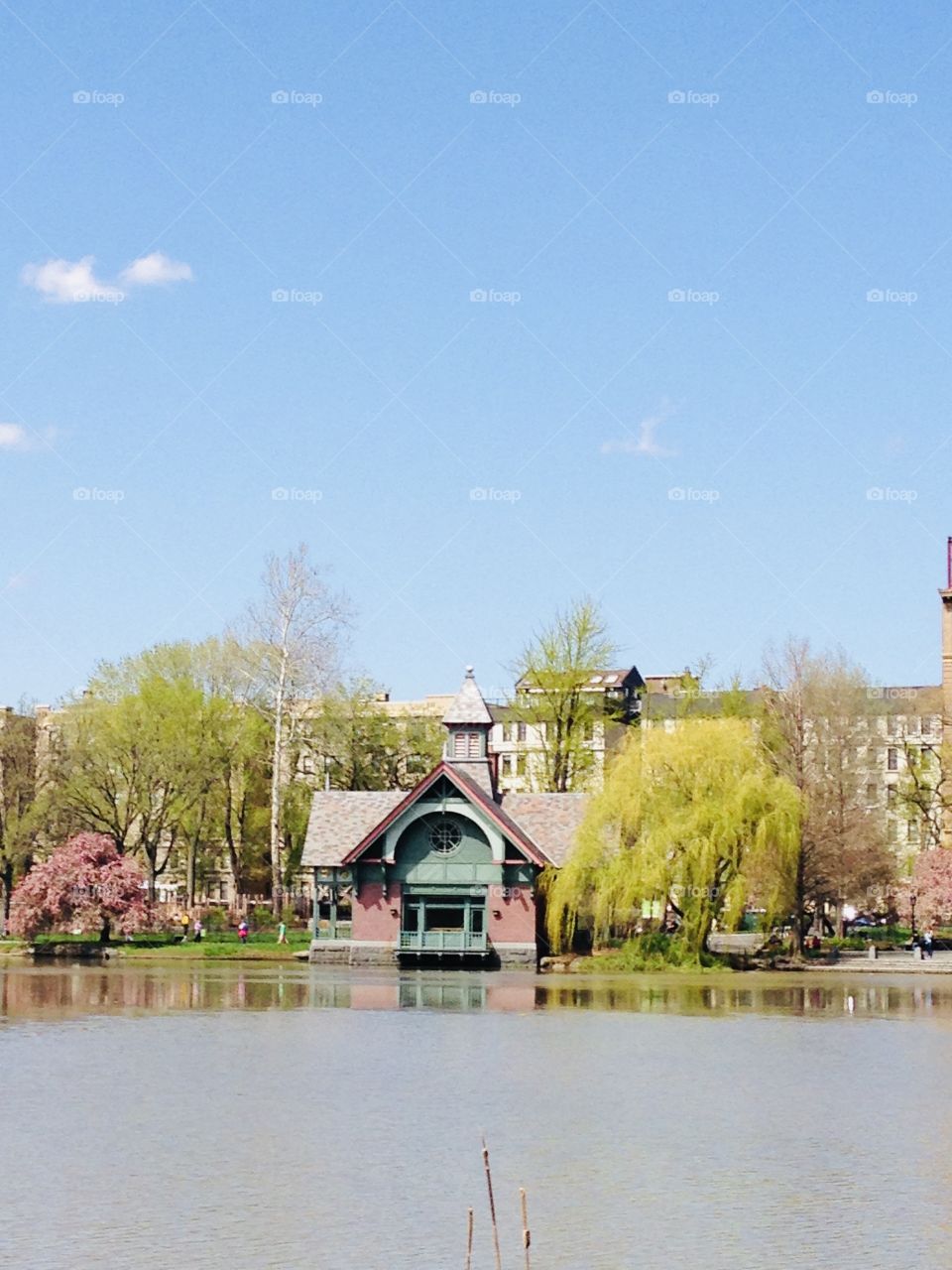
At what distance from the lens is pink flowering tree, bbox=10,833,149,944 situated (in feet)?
260

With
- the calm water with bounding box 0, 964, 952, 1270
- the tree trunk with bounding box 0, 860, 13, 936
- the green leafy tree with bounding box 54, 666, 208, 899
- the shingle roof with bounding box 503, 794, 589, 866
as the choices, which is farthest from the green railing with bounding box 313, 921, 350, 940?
the calm water with bounding box 0, 964, 952, 1270

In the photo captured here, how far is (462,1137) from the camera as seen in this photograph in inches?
1030

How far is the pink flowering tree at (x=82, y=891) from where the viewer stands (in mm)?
79250

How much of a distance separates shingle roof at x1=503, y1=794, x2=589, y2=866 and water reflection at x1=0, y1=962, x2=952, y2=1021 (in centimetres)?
1045

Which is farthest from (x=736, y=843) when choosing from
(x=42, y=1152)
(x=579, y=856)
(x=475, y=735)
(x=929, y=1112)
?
(x=42, y=1152)

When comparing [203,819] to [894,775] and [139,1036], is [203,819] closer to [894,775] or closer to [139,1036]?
[139,1036]

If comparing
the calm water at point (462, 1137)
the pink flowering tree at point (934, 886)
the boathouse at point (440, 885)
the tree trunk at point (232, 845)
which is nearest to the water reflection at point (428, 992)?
the calm water at point (462, 1137)

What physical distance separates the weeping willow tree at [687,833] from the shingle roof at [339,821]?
1127cm

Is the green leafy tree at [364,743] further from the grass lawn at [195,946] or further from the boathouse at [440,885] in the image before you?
the boathouse at [440,885]

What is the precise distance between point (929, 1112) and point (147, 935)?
59869 mm

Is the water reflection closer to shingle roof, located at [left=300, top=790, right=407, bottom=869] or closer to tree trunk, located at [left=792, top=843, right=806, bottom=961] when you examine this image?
tree trunk, located at [left=792, top=843, right=806, bottom=961]

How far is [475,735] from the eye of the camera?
81.0 meters

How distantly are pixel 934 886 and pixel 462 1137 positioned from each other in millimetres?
62271

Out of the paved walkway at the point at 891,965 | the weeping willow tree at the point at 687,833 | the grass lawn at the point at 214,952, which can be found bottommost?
the paved walkway at the point at 891,965
